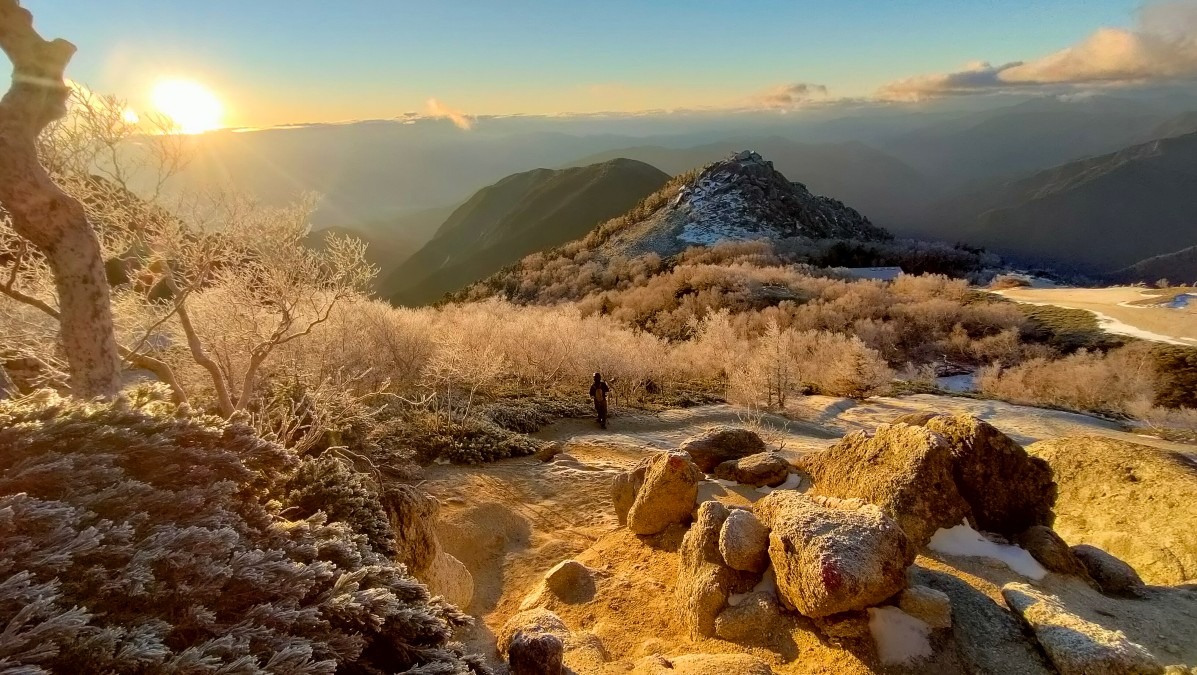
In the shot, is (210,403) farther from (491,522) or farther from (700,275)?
(700,275)

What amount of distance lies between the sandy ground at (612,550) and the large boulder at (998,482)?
73cm

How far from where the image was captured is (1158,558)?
5992mm

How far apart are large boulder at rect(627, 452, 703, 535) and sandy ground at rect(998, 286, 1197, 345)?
2011cm

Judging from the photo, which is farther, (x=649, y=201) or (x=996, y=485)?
(x=649, y=201)

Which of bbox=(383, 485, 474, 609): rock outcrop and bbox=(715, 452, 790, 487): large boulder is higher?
bbox=(383, 485, 474, 609): rock outcrop

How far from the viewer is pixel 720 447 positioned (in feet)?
29.7

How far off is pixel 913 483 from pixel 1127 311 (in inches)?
964

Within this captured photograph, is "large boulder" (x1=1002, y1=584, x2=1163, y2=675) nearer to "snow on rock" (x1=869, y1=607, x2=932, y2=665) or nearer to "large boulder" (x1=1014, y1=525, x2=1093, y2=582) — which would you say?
"snow on rock" (x1=869, y1=607, x2=932, y2=665)

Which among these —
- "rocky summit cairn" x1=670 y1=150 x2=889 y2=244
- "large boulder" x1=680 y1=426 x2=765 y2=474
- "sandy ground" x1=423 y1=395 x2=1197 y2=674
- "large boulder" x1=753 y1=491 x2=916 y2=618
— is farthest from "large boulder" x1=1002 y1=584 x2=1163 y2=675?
"rocky summit cairn" x1=670 y1=150 x2=889 y2=244

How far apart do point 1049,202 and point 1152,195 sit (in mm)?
28391

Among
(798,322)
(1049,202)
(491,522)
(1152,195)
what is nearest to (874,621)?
(491,522)

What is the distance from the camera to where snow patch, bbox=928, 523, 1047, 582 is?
218 inches

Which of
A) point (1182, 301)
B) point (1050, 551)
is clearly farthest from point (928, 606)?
point (1182, 301)

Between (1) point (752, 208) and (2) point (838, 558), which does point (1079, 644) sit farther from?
(1) point (752, 208)
